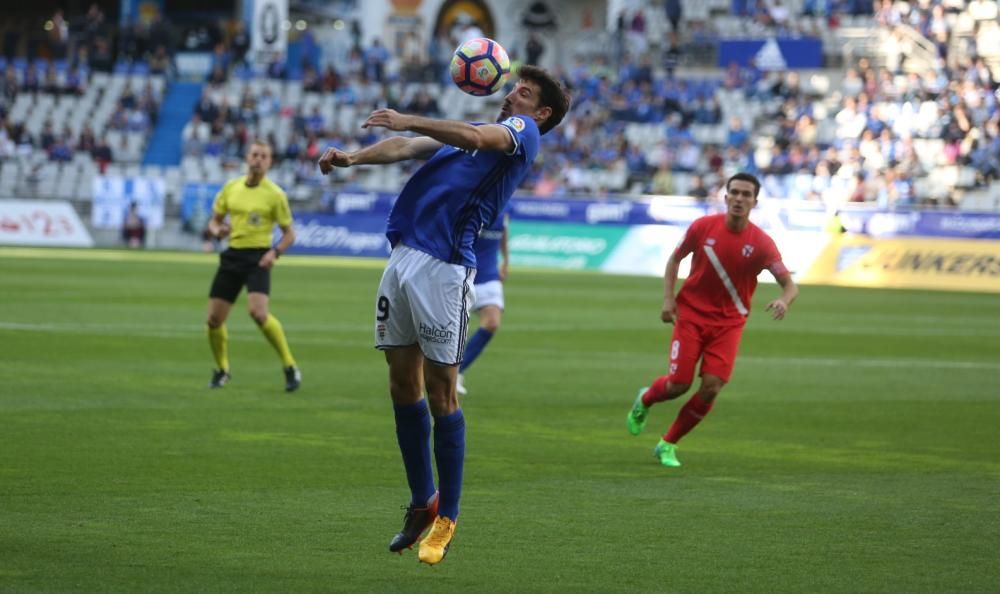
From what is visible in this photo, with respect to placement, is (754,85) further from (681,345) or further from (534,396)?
(681,345)

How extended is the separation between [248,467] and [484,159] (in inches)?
136

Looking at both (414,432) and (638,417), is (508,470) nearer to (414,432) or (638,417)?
(638,417)

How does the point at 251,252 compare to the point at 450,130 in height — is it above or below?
below

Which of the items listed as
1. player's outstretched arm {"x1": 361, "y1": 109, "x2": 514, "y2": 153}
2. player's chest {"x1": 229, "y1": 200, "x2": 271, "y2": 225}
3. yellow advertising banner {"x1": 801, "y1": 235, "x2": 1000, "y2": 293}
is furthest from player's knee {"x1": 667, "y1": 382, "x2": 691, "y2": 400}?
yellow advertising banner {"x1": 801, "y1": 235, "x2": 1000, "y2": 293}

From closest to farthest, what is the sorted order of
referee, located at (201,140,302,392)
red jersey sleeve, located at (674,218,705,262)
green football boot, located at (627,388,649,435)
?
1. red jersey sleeve, located at (674,218,705,262)
2. green football boot, located at (627,388,649,435)
3. referee, located at (201,140,302,392)

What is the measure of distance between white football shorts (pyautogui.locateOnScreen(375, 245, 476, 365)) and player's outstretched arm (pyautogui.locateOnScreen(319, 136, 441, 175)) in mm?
467

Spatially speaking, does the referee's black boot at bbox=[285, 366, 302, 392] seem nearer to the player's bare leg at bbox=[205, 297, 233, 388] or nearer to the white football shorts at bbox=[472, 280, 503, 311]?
the player's bare leg at bbox=[205, 297, 233, 388]

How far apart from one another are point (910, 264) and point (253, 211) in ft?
72.5

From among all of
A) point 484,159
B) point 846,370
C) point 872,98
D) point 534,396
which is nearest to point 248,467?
point 484,159

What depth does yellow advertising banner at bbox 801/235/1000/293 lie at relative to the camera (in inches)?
1316

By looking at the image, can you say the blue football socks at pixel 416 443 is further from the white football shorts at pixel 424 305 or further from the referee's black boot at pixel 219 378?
the referee's black boot at pixel 219 378

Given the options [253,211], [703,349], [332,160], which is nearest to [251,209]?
[253,211]

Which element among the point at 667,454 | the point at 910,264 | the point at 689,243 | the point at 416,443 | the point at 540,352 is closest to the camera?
the point at 416,443

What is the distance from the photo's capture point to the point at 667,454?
1091cm
